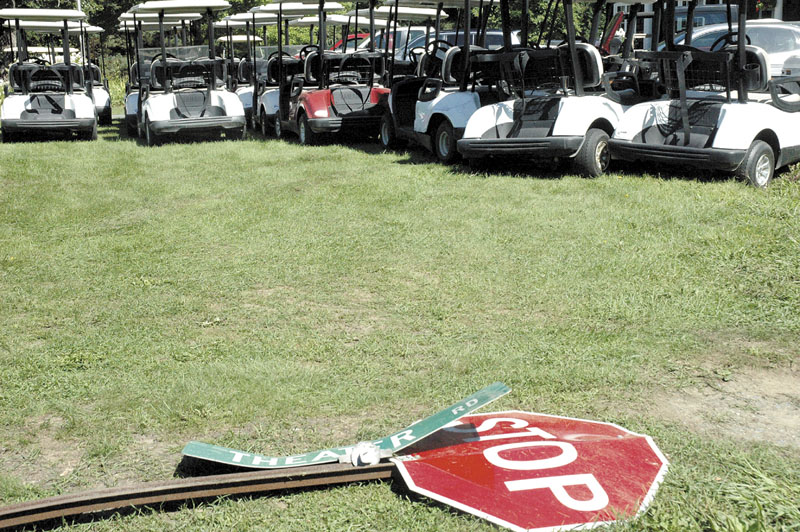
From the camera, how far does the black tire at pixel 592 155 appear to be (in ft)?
29.3

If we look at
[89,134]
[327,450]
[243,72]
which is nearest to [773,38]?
[243,72]

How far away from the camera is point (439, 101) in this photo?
35.1 feet

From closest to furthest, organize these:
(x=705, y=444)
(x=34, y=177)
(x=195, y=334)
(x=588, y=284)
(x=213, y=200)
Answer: (x=705, y=444), (x=195, y=334), (x=588, y=284), (x=213, y=200), (x=34, y=177)

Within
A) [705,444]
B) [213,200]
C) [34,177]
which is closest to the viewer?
[705,444]

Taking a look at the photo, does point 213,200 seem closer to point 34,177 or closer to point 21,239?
point 21,239

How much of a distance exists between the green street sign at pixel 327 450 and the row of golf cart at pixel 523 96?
18.5 feet

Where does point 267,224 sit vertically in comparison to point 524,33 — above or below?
below

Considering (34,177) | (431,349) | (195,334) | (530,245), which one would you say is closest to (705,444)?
(431,349)

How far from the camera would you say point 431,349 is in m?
4.44

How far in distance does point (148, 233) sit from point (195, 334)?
2.79m

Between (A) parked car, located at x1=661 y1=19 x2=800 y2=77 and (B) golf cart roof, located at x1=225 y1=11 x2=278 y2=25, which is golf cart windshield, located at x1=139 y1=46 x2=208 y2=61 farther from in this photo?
(A) parked car, located at x1=661 y1=19 x2=800 y2=77

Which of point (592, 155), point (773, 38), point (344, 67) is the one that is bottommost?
point (592, 155)

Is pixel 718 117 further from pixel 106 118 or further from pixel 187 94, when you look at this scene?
pixel 106 118

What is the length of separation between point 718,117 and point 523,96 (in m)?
2.13
